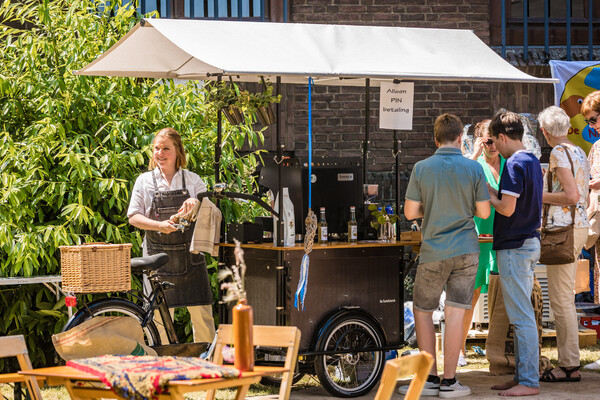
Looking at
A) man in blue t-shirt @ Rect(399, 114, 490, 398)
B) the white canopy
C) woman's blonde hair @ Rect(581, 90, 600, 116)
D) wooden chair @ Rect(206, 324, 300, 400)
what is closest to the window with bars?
woman's blonde hair @ Rect(581, 90, 600, 116)

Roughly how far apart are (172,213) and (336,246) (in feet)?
3.98

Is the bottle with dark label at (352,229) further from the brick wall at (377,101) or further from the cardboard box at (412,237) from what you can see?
the brick wall at (377,101)

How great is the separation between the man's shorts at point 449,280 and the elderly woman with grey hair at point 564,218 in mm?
834

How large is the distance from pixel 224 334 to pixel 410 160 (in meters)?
6.12

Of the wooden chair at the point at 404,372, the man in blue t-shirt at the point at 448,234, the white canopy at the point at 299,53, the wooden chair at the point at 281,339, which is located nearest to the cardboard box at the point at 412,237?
the man in blue t-shirt at the point at 448,234

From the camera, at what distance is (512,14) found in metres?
10.9

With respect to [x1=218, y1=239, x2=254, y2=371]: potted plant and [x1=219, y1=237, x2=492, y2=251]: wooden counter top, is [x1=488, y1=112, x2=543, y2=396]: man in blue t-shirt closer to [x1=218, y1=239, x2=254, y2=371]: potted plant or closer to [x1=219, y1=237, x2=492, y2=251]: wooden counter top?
[x1=219, y1=237, x2=492, y2=251]: wooden counter top

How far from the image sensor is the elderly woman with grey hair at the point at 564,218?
22.4ft

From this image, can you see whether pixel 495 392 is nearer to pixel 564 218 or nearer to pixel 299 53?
pixel 564 218

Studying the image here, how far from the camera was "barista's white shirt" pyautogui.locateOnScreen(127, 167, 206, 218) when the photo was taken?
6.89 meters

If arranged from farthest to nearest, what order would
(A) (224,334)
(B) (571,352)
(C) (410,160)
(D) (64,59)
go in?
(C) (410,160) < (D) (64,59) < (B) (571,352) < (A) (224,334)

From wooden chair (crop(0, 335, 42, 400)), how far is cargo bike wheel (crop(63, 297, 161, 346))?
1.78 metres

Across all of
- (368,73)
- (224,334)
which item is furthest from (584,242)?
(224,334)

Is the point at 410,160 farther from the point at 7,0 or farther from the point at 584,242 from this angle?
the point at 7,0
